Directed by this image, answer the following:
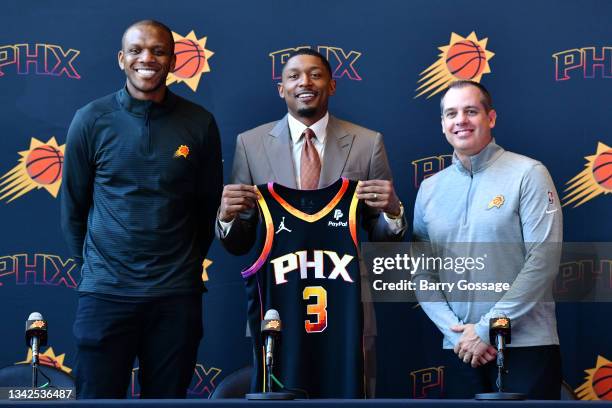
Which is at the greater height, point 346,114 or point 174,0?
point 174,0

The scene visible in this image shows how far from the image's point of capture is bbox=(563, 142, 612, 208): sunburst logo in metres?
4.22

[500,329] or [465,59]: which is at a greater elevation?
[465,59]

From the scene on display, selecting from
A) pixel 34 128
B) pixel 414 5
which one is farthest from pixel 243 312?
pixel 414 5

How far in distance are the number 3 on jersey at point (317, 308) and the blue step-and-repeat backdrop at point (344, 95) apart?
0.82 meters

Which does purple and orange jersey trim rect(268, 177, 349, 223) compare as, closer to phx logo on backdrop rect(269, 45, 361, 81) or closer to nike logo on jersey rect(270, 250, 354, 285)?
nike logo on jersey rect(270, 250, 354, 285)

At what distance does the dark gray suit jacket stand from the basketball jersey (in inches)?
7.8

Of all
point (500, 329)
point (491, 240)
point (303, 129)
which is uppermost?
point (303, 129)

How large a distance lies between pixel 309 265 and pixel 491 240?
61 cm

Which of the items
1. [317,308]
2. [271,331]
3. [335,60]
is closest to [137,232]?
[317,308]

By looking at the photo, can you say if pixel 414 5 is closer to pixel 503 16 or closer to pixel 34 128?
pixel 503 16

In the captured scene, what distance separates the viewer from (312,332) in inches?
135

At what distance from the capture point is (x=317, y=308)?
344 cm

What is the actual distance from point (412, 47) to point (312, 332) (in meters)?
1.38

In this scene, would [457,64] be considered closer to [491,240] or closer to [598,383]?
[491,240]
